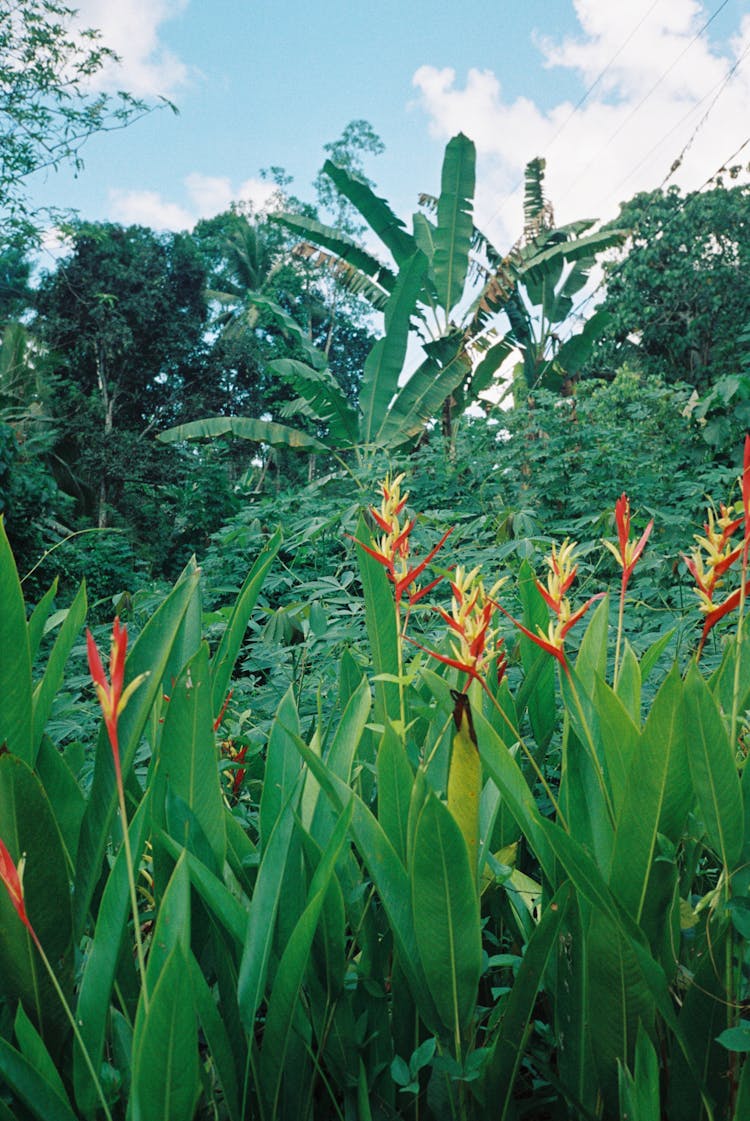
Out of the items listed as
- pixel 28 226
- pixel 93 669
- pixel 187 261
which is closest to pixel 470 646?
pixel 93 669

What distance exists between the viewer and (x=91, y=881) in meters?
0.54

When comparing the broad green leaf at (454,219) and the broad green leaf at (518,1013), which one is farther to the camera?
the broad green leaf at (454,219)

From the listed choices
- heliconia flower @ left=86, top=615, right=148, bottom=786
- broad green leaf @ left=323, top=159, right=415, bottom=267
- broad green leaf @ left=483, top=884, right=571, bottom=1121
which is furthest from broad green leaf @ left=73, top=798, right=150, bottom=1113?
broad green leaf @ left=323, top=159, right=415, bottom=267

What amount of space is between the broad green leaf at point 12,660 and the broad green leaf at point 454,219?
7914mm

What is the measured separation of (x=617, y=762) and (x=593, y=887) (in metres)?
0.14

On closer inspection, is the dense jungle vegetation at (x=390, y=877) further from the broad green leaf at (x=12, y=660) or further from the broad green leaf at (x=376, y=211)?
the broad green leaf at (x=376, y=211)

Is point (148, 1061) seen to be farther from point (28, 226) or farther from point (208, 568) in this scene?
point (28, 226)

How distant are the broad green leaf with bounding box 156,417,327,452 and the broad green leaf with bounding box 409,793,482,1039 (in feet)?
24.1

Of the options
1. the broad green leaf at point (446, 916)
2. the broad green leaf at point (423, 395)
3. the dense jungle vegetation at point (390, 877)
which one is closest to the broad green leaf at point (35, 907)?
the dense jungle vegetation at point (390, 877)

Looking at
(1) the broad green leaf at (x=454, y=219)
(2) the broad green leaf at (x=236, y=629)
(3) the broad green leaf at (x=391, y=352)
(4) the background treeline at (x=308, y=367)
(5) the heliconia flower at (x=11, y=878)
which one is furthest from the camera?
(1) the broad green leaf at (x=454, y=219)

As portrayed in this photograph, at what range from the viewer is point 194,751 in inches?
22.4

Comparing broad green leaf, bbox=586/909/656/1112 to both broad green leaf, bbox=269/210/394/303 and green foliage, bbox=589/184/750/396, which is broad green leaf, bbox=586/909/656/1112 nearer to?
broad green leaf, bbox=269/210/394/303

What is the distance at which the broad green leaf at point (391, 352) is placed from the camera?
662 cm

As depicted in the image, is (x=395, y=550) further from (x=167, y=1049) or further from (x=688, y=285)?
(x=688, y=285)
